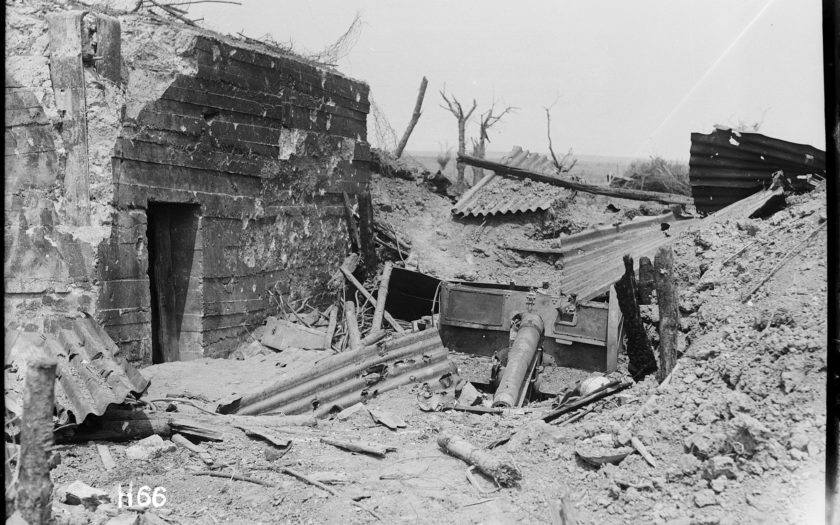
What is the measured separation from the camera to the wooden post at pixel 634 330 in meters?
6.07

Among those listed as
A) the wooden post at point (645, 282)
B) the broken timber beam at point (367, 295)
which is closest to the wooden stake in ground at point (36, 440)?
the wooden post at point (645, 282)

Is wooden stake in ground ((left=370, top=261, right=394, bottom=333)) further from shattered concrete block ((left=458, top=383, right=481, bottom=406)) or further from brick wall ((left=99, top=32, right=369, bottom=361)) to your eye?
shattered concrete block ((left=458, top=383, right=481, bottom=406))

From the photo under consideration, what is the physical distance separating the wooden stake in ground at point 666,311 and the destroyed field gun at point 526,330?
181 centimetres

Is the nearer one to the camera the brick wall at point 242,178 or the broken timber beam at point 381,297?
the brick wall at point 242,178

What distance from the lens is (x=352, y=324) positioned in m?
8.88

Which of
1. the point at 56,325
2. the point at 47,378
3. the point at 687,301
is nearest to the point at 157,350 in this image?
the point at 56,325

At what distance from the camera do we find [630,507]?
3.86 m

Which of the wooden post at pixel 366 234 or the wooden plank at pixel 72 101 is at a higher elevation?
the wooden plank at pixel 72 101

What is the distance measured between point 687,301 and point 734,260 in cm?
56

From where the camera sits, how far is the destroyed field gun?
25.6 feet

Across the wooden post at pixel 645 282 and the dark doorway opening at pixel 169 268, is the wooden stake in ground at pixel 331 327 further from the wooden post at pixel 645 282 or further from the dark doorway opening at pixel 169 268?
the wooden post at pixel 645 282

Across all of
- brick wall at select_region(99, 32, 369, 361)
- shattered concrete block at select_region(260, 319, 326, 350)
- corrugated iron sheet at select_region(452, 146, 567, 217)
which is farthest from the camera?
corrugated iron sheet at select_region(452, 146, 567, 217)

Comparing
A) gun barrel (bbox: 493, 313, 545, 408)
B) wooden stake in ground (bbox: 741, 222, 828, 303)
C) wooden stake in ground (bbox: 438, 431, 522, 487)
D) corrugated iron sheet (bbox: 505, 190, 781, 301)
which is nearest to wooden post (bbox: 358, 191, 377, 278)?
corrugated iron sheet (bbox: 505, 190, 781, 301)

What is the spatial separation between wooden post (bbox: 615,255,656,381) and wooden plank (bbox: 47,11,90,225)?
16.1 ft
